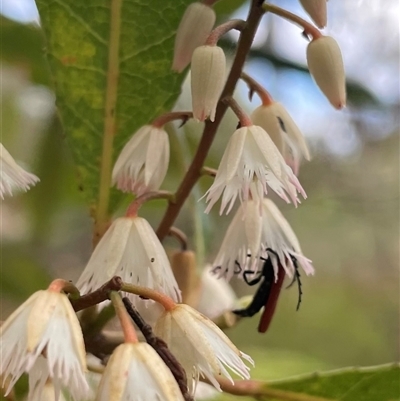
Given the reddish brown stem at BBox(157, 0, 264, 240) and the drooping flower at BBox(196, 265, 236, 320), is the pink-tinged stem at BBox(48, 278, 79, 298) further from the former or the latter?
the drooping flower at BBox(196, 265, 236, 320)

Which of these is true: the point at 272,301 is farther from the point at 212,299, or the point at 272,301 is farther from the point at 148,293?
the point at 212,299

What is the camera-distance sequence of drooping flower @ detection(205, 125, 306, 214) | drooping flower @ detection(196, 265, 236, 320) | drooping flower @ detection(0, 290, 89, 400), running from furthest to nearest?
drooping flower @ detection(196, 265, 236, 320) → drooping flower @ detection(205, 125, 306, 214) → drooping flower @ detection(0, 290, 89, 400)

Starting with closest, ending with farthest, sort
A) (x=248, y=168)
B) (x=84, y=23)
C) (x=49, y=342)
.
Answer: (x=49, y=342) < (x=248, y=168) < (x=84, y=23)

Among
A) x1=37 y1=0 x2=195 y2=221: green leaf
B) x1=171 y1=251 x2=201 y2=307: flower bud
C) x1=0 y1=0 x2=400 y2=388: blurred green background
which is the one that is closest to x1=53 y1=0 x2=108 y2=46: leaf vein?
x1=37 y1=0 x2=195 y2=221: green leaf

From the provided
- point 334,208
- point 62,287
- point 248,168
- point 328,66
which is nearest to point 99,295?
point 62,287

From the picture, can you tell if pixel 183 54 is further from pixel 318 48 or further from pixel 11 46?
pixel 11 46

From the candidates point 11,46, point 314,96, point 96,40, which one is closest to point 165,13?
point 96,40

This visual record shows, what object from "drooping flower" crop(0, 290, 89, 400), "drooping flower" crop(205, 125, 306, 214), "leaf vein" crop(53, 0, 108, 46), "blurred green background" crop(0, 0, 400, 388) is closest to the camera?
"drooping flower" crop(0, 290, 89, 400)
